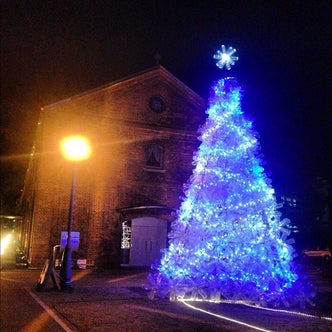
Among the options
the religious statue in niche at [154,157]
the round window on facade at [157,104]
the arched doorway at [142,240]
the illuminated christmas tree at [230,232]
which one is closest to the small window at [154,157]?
the religious statue in niche at [154,157]

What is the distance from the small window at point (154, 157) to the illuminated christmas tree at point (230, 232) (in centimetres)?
979

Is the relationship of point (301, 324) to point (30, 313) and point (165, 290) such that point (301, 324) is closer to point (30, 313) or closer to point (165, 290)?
point (165, 290)

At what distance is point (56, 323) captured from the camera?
7.16 metres

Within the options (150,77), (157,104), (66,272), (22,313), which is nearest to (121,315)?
(22,313)

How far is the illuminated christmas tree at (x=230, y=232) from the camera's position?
10.1m

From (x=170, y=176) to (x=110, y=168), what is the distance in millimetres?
3110

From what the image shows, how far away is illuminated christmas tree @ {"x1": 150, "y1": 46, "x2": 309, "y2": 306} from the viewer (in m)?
10.1

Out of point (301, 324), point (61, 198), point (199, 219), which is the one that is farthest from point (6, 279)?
point (301, 324)

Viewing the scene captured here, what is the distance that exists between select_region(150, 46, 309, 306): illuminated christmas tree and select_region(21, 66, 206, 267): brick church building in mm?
8932

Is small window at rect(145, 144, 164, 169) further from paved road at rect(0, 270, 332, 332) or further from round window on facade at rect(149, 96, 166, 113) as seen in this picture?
paved road at rect(0, 270, 332, 332)

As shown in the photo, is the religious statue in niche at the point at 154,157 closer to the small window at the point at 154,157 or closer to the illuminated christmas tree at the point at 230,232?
the small window at the point at 154,157

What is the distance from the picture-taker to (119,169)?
20328 millimetres

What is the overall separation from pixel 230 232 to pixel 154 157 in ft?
36.9

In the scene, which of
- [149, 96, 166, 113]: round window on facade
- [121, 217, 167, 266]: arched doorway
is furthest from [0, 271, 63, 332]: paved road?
[149, 96, 166, 113]: round window on facade
